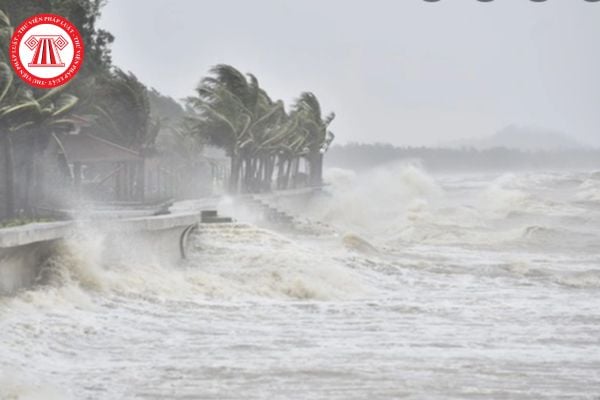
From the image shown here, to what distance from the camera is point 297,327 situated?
48.3ft

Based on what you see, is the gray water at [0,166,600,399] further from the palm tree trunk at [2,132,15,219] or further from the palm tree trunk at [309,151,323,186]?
the palm tree trunk at [309,151,323,186]

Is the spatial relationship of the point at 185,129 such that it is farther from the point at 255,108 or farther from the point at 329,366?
the point at 329,366

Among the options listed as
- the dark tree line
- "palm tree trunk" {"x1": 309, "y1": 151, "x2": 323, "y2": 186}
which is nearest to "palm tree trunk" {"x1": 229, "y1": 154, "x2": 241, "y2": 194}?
"palm tree trunk" {"x1": 309, "y1": 151, "x2": 323, "y2": 186}

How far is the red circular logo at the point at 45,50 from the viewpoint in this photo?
79.3 ft

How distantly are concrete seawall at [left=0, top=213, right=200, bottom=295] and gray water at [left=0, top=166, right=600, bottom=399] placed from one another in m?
0.29

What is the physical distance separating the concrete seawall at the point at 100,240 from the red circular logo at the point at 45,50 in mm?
4335

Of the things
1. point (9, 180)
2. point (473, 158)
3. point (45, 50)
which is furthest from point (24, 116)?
point (473, 158)

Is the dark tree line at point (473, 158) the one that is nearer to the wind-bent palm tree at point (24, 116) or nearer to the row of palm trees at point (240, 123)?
the row of palm trees at point (240, 123)

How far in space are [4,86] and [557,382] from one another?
16308 millimetres

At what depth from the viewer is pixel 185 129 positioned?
207 feet

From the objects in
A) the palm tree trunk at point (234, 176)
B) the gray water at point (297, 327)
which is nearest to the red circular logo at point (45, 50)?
the gray water at point (297, 327)

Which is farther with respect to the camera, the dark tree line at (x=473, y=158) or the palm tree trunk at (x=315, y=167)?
the dark tree line at (x=473, y=158)

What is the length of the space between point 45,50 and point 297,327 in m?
12.3

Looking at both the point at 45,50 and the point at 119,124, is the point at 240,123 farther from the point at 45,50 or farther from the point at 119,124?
the point at 45,50
